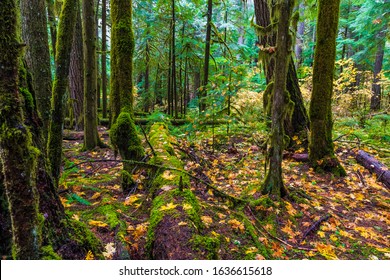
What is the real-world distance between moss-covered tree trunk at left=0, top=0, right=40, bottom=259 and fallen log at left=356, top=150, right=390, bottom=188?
6.72 meters

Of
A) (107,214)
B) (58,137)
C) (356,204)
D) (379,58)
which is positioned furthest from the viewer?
(379,58)

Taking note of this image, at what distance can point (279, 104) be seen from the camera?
4.61 m

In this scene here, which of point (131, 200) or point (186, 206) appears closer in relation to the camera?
point (186, 206)

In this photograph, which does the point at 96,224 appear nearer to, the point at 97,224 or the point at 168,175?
the point at 97,224

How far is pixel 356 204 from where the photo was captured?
5.06 metres

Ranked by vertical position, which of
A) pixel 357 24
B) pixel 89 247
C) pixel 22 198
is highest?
pixel 357 24

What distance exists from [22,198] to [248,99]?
1129 cm

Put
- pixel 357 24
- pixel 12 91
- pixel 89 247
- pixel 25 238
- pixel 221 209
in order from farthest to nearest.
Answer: pixel 357 24
pixel 221 209
pixel 89 247
pixel 25 238
pixel 12 91

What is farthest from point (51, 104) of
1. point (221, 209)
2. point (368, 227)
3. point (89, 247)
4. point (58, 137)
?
point (368, 227)

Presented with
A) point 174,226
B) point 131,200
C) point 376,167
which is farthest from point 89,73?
point 376,167

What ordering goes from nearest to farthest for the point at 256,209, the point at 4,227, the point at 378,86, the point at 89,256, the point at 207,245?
the point at 4,227 < the point at 89,256 < the point at 207,245 < the point at 256,209 < the point at 378,86

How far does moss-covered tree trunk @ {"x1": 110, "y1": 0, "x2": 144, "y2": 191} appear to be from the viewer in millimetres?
4531

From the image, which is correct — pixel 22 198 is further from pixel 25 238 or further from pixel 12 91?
pixel 12 91

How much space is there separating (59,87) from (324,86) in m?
5.71
